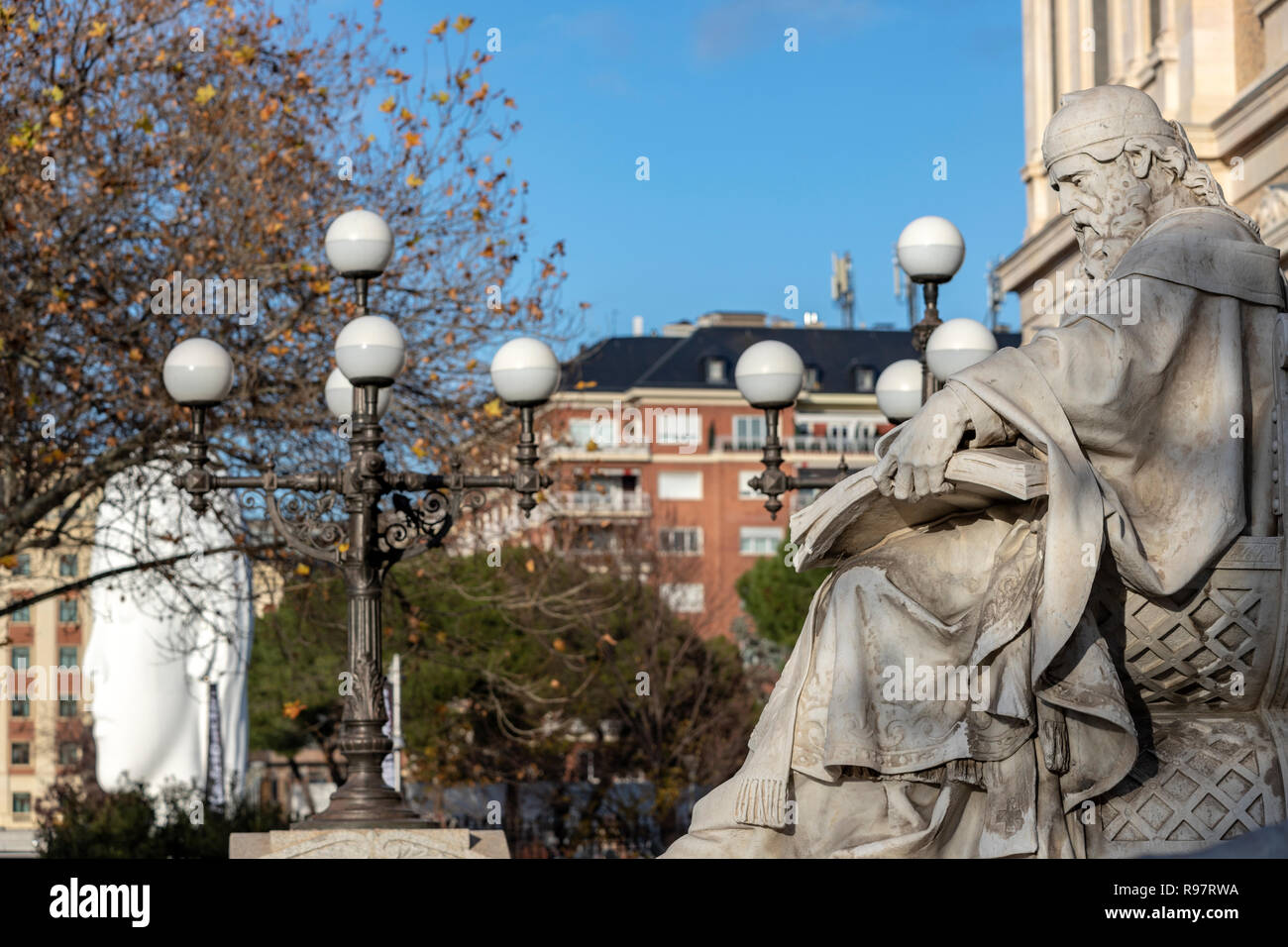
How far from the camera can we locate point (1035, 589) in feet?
13.8

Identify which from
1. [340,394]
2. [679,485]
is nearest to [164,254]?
[340,394]

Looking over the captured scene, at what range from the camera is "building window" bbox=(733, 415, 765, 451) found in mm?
Result: 68562

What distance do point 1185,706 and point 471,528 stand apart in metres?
13.2

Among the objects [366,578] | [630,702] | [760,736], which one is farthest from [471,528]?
[630,702]

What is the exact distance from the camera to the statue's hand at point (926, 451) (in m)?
4.31

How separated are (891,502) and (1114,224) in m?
0.97

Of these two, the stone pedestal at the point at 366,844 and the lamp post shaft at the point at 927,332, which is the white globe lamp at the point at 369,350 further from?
the lamp post shaft at the point at 927,332

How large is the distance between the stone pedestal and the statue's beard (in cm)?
555

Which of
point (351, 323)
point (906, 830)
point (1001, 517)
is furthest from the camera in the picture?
point (351, 323)

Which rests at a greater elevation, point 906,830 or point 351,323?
point 351,323

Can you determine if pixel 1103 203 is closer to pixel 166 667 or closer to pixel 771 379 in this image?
pixel 771 379

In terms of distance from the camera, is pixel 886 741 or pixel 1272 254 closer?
pixel 886 741

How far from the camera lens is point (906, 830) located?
4176 mm
